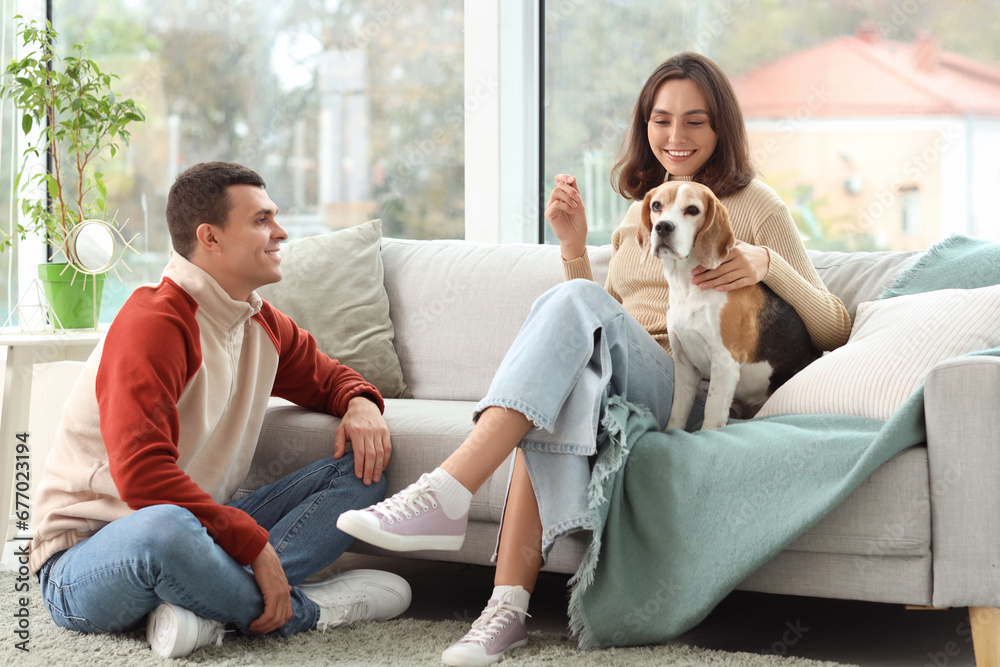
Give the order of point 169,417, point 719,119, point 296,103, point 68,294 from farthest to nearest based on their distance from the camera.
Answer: point 296,103, point 68,294, point 719,119, point 169,417

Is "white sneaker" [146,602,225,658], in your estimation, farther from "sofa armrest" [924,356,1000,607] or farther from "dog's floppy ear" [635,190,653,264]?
"sofa armrest" [924,356,1000,607]

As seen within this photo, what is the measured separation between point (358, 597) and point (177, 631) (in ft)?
1.31

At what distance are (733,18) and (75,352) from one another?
99.5 inches

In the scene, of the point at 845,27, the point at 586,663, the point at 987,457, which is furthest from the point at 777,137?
the point at 586,663

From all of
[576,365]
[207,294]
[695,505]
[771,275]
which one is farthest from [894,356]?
[207,294]

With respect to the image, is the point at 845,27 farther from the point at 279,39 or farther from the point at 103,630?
the point at 103,630

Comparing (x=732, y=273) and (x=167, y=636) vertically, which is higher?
(x=732, y=273)

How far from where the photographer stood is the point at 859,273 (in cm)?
239

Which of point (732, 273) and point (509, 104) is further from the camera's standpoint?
point (509, 104)

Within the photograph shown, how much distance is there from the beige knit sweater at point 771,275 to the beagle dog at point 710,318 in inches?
1.8

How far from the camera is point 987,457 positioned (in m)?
1.58

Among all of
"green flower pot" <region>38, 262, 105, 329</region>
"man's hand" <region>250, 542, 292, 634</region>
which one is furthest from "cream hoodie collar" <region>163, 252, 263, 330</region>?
"green flower pot" <region>38, 262, 105, 329</region>

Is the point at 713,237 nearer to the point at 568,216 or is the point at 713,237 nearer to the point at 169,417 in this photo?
the point at 568,216

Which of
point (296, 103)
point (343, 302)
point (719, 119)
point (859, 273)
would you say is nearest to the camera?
point (719, 119)
